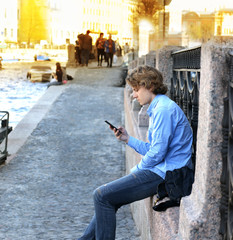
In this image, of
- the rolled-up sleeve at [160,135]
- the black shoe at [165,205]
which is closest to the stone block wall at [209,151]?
the black shoe at [165,205]

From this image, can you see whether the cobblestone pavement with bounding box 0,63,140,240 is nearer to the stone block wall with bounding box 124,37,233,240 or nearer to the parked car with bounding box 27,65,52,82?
the stone block wall with bounding box 124,37,233,240

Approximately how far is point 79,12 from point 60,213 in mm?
125016

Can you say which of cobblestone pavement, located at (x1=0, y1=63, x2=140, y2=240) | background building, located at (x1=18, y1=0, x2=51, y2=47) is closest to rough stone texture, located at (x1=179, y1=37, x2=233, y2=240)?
cobblestone pavement, located at (x1=0, y1=63, x2=140, y2=240)

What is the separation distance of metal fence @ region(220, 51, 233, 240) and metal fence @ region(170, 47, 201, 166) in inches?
51.9

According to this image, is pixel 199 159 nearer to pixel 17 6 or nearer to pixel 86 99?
pixel 86 99

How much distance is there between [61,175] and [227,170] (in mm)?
5196

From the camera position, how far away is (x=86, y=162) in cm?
825

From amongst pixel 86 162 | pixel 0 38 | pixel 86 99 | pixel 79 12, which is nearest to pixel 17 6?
pixel 0 38

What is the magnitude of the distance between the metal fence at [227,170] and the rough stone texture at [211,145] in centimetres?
2

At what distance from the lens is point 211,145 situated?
2.42m

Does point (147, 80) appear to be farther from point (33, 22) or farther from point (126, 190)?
point (33, 22)

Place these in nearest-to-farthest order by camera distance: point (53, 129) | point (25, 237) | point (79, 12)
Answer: point (25, 237)
point (53, 129)
point (79, 12)

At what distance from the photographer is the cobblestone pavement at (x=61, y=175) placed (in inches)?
211

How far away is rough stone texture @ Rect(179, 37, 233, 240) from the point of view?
2.38 meters
